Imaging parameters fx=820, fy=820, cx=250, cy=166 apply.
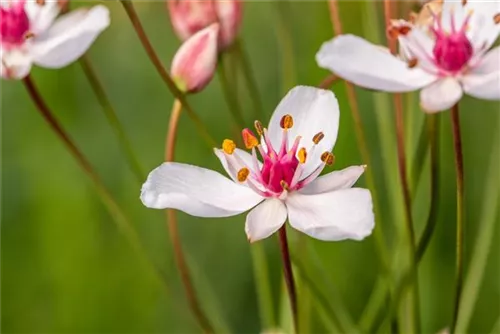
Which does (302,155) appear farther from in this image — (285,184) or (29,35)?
(29,35)

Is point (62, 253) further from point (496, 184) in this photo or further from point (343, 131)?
point (496, 184)

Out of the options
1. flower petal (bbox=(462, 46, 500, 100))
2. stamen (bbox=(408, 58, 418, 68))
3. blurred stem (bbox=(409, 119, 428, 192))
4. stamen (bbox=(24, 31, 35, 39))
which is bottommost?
blurred stem (bbox=(409, 119, 428, 192))

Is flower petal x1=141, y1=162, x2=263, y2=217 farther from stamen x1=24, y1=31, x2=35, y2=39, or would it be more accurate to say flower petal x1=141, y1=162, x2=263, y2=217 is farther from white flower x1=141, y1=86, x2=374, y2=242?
stamen x1=24, y1=31, x2=35, y2=39

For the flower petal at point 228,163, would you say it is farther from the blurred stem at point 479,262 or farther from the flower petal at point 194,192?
the blurred stem at point 479,262

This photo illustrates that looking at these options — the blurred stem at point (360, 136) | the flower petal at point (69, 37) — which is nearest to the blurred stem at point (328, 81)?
the blurred stem at point (360, 136)

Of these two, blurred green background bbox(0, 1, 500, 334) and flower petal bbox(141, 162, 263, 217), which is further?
blurred green background bbox(0, 1, 500, 334)

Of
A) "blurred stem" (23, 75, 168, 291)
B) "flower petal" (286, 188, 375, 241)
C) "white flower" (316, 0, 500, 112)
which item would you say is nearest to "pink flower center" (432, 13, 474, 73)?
"white flower" (316, 0, 500, 112)

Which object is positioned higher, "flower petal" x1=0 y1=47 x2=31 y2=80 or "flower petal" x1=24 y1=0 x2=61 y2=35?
"flower petal" x1=24 y1=0 x2=61 y2=35

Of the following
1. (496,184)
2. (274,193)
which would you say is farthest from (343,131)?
(274,193)
